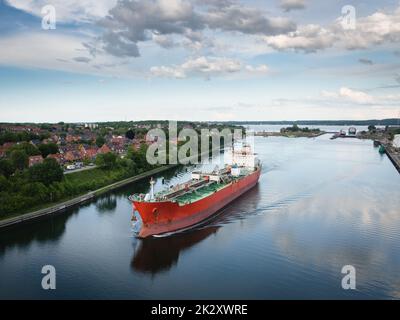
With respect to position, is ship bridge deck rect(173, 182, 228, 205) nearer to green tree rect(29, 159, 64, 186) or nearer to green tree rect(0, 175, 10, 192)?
green tree rect(29, 159, 64, 186)

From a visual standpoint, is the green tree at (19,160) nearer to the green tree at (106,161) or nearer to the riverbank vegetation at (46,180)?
the riverbank vegetation at (46,180)

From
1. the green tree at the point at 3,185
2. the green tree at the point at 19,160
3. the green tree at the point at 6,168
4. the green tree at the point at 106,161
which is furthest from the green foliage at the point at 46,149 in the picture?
the green tree at the point at 3,185

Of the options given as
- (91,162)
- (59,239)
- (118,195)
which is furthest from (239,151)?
(59,239)

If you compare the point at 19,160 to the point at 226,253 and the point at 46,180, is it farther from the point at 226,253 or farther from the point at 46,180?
the point at 226,253

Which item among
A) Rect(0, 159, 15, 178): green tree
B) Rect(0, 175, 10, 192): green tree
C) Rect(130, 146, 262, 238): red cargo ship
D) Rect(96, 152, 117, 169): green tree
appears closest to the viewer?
Rect(130, 146, 262, 238): red cargo ship

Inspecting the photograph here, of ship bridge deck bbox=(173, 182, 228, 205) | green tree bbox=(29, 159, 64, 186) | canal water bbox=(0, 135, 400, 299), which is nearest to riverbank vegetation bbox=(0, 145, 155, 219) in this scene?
green tree bbox=(29, 159, 64, 186)

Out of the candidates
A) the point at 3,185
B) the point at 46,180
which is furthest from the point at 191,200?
the point at 3,185

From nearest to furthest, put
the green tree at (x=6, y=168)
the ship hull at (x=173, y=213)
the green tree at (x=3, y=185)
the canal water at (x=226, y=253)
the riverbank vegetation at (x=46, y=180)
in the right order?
the canal water at (x=226, y=253) < the ship hull at (x=173, y=213) < the riverbank vegetation at (x=46, y=180) < the green tree at (x=3, y=185) < the green tree at (x=6, y=168)

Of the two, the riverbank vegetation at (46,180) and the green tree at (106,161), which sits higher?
the green tree at (106,161)
